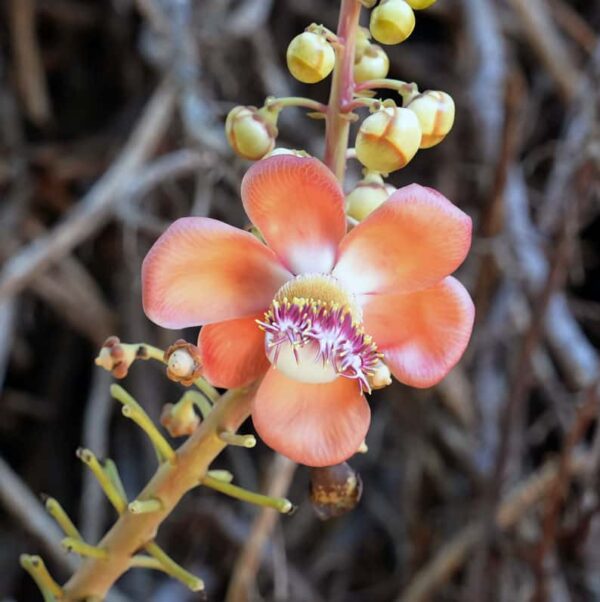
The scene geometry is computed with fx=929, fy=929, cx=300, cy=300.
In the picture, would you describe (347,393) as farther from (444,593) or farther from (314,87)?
(314,87)

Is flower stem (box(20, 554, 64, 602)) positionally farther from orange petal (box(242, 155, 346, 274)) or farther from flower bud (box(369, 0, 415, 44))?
flower bud (box(369, 0, 415, 44))

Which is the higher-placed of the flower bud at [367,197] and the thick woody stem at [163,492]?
the flower bud at [367,197]

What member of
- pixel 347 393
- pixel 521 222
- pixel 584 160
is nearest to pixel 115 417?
pixel 521 222

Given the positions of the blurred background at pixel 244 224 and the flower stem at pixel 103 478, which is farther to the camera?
the blurred background at pixel 244 224

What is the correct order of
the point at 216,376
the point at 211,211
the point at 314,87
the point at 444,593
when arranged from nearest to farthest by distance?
the point at 216,376 < the point at 444,593 < the point at 211,211 < the point at 314,87

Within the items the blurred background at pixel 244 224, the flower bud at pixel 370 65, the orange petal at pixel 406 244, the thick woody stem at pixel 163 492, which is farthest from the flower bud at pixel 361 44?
the blurred background at pixel 244 224

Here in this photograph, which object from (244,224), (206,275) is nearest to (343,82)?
(206,275)

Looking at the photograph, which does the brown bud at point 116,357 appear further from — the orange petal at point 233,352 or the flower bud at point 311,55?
the flower bud at point 311,55

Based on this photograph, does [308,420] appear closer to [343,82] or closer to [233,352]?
[233,352]
